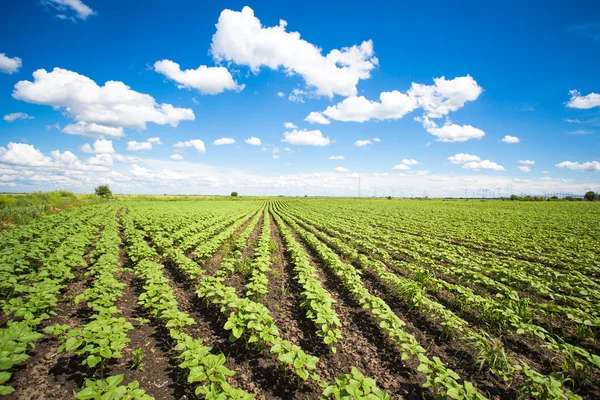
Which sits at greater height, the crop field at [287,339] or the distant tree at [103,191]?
the distant tree at [103,191]

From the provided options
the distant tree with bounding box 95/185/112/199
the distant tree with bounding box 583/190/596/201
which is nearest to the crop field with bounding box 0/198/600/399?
the distant tree with bounding box 95/185/112/199

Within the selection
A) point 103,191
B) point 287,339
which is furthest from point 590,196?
point 103,191

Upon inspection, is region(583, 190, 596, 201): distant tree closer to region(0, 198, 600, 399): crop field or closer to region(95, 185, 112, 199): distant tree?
region(0, 198, 600, 399): crop field

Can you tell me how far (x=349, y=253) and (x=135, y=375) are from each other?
29.4ft

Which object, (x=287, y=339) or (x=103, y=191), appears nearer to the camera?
(x=287, y=339)

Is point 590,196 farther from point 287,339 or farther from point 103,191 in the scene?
point 103,191

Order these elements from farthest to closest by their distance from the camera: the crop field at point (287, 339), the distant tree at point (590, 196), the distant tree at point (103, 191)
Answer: the distant tree at point (590, 196) → the distant tree at point (103, 191) → the crop field at point (287, 339)

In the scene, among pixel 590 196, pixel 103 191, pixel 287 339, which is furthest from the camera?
pixel 590 196

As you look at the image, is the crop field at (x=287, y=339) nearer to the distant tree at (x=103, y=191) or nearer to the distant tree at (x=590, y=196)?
the distant tree at (x=103, y=191)

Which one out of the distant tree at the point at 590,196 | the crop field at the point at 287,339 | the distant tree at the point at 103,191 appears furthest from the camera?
the distant tree at the point at 590,196

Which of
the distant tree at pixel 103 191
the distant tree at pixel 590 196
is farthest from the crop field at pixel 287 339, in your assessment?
the distant tree at pixel 590 196

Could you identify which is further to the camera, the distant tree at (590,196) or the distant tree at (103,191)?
the distant tree at (590,196)

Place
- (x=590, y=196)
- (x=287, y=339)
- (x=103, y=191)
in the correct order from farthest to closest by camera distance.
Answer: (x=590, y=196) < (x=103, y=191) < (x=287, y=339)

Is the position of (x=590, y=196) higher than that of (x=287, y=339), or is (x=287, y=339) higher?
(x=590, y=196)
